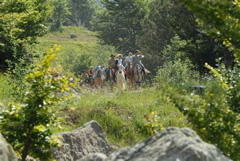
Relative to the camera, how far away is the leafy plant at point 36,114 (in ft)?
16.6

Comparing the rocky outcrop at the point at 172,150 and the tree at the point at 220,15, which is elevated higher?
the tree at the point at 220,15

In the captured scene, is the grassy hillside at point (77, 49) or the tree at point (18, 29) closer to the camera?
the tree at point (18, 29)

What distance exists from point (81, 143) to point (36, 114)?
196cm

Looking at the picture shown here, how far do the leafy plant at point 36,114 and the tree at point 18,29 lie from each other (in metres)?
10.9

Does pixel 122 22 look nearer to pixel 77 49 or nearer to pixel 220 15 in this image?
pixel 77 49

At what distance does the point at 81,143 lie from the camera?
6891 mm

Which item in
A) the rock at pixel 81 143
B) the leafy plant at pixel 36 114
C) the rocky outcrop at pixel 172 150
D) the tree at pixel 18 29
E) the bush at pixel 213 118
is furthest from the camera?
the tree at pixel 18 29

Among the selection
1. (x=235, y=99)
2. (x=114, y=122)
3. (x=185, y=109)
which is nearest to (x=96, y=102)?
(x=114, y=122)

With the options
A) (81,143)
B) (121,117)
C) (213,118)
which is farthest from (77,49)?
(213,118)

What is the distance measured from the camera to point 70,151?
21.9 feet

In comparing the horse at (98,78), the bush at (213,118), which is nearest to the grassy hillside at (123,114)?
the bush at (213,118)

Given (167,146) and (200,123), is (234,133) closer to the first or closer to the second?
(200,123)

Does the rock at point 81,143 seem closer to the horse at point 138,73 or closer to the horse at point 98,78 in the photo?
the horse at point 138,73

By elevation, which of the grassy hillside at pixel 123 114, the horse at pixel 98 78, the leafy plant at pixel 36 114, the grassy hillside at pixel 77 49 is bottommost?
the grassy hillside at pixel 77 49
